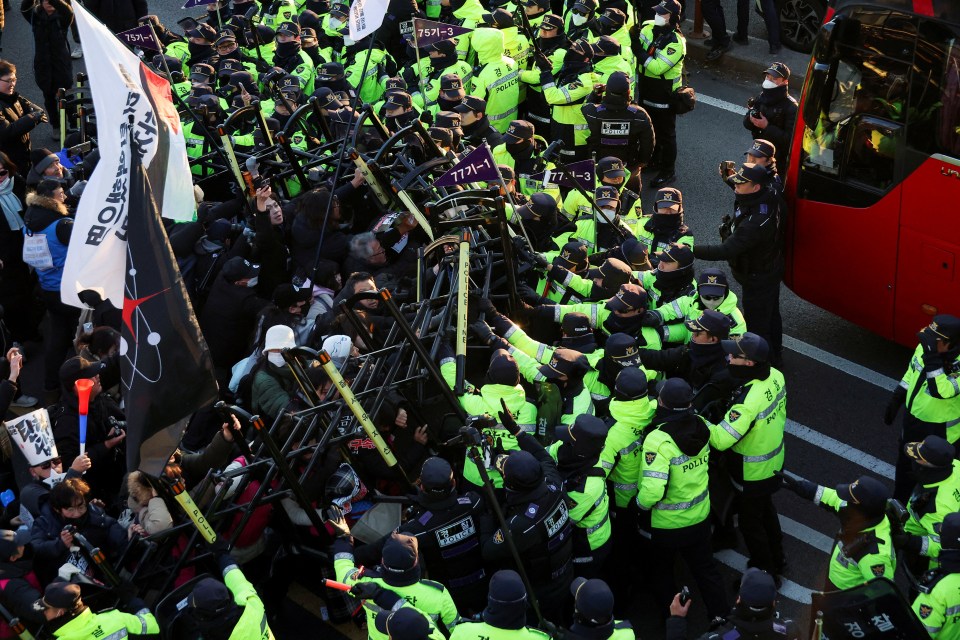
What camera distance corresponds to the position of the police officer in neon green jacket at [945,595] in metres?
6.04

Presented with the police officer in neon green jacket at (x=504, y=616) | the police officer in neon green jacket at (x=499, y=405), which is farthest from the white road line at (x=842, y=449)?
the police officer in neon green jacket at (x=504, y=616)

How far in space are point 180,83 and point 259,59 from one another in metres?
1.09

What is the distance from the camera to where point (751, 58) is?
50.5 ft

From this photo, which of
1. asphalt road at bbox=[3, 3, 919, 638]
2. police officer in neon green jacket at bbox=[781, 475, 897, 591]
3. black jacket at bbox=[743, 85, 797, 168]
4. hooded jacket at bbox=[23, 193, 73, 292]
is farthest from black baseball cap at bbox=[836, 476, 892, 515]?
hooded jacket at bbox=[23, 193, 73, 292]

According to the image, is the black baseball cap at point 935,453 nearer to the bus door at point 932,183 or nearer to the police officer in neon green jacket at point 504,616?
the bus door at point 932,183

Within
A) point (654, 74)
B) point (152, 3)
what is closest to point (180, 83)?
point (654, 74)

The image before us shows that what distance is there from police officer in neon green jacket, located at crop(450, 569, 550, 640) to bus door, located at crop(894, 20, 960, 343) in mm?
4704

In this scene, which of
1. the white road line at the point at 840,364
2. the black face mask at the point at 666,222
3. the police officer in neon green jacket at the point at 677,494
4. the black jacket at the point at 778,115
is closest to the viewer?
the police officer in neon green jacket at the point at 677,494

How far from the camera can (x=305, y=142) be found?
11.3 meters

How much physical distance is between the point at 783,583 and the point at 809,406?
221cm

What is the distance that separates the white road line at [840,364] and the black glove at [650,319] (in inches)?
98.7

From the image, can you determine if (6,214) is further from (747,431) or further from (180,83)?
(747,431)

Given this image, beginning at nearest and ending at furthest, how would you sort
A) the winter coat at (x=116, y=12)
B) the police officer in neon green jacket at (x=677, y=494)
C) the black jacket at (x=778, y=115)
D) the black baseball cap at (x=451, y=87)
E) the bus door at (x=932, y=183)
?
the police officer in neon green jacket at (x=677, y=494) < the bus door at (x=932, y=183) < the black jacket at (x=778, y=115) < the black baseball cap at (x=451, y=87) < the winter coat at (x=116, y=12)

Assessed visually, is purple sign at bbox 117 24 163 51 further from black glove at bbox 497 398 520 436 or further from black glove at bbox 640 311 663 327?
black glove at bbox 497 398 520 436
